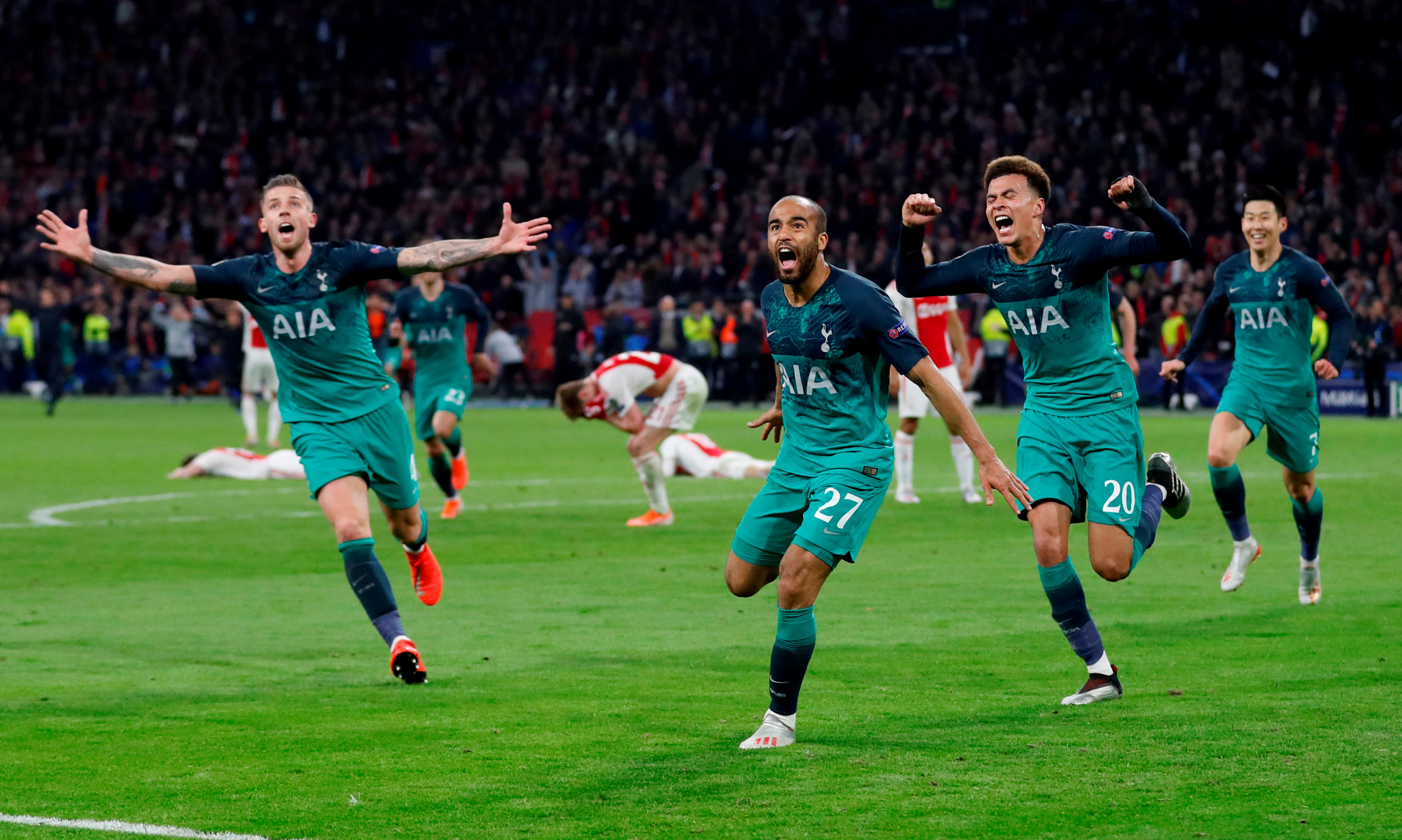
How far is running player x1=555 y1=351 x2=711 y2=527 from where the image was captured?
612 inches

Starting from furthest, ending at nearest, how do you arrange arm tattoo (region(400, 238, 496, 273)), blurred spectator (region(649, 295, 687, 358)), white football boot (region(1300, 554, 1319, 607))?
1. blurred spectator (region(649, 295, 687, 358))
2. white football boot (region(1300, 554, 1319, 607))
3. arm tattoo (region(400, 238, 496, 273))

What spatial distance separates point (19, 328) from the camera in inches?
1695

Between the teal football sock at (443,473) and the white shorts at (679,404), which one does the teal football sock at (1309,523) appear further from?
the teal football sock at (443,473)

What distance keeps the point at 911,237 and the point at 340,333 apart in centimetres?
300

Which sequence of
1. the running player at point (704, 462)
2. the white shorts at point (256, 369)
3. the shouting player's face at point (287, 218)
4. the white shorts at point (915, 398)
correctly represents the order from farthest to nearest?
the white shorts at point (256, 369) < the running player at point (704, 462) < the white shorts at point (915, 398) < the shouting player's face at point (287, 218)

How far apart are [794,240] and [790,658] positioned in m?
1.62

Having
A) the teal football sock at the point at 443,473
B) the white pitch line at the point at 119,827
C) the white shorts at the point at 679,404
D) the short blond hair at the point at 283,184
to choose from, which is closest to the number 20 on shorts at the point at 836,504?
the white pitch line at the point at 119,827

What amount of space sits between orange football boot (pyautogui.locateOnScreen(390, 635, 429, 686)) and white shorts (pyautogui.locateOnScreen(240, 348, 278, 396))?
17.2 meters

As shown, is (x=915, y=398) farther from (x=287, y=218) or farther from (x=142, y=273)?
(x=142, y=273)

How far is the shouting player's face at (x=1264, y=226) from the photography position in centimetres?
1092

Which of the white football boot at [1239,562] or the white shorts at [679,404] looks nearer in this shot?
the white football boot at [1239,562]

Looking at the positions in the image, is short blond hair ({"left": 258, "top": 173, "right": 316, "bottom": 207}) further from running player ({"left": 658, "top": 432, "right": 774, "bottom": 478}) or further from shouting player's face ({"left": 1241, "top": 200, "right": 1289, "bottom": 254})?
running player ({"left": 658, "top": 432, "right": 774, "bottom": 478})

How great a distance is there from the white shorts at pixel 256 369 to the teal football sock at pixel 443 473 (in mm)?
8802

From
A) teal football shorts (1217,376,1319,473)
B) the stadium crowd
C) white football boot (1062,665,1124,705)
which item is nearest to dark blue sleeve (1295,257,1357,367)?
teal football shorts (1217,376,1319,473)
